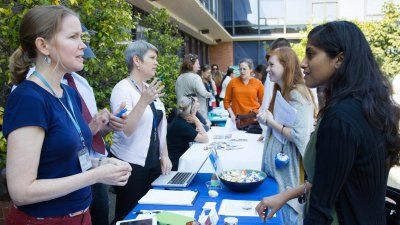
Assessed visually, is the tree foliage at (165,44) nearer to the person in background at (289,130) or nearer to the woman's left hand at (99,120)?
the person in background at (289,130)

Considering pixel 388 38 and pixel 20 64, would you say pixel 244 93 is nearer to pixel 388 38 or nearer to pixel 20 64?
pixel 20 64

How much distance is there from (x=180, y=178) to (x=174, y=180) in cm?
7

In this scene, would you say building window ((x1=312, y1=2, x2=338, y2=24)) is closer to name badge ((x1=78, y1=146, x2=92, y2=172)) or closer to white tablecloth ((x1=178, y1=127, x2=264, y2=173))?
white tablecloth ((x1=178, y1=127, x2=264, y2=173))

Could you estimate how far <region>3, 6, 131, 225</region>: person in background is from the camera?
1.35 m

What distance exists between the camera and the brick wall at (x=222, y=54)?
2222 centimetres

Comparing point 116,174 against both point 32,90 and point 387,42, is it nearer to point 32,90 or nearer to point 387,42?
point 32,90

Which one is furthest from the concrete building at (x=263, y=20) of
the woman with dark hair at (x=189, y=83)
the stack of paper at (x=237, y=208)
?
the stack of paper at (x=237, y=208)

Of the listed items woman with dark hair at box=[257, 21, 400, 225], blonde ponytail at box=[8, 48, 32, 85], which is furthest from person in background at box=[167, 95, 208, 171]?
woman with dark hair at box=[257, 21, 400, 225]

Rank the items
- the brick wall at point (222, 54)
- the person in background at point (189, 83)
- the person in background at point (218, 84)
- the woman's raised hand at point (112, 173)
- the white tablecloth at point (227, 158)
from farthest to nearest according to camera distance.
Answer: the brick wall at point (222, 54), the person in background at point (218, 84), the person in background at point (189, 83), the white tablecloth at point (227, 158), the woman's raised hand at point (112, 173)

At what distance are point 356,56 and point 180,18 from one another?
10882 millimetres

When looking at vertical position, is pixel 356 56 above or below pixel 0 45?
below

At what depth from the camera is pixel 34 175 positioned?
53.7 inches

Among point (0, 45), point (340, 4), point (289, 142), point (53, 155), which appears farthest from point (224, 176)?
point (340, 4)

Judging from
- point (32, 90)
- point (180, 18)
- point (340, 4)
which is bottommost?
point (32, 90)
